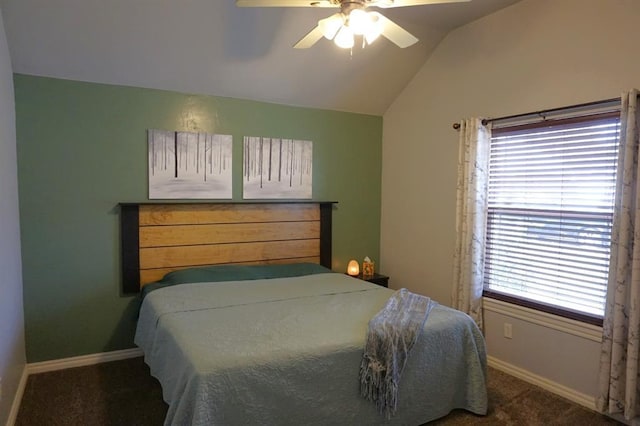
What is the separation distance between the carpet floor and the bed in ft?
0.94

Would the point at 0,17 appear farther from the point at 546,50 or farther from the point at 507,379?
the point at 507,379

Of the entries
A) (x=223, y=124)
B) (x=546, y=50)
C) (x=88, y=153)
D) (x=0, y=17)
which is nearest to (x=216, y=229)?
(x=223, y=124)

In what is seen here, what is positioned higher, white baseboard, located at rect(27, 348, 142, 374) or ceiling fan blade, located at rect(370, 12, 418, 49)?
ceiling fan blade, located at rect(370, 12, 418, 49)

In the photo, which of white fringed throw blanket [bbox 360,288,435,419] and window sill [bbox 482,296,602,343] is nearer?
white fringed throw blanket [bbox 360,288,435,419]

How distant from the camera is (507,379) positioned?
10.1 feet

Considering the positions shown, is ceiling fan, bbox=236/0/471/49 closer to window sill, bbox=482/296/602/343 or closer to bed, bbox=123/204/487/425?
bed, bbox=123/204/487/425

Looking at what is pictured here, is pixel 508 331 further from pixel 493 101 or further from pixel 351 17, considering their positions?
pixel 351 17

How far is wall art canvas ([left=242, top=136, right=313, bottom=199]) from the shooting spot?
3.73m

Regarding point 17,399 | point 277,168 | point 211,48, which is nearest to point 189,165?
point 277,168

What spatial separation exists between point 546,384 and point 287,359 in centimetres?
202

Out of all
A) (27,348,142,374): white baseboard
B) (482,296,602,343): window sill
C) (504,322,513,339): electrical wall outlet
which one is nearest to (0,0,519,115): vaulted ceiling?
(27,348,142,374): white baseboard

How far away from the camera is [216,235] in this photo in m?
3.61

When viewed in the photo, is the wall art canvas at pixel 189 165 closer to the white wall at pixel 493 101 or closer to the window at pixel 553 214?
the white wall at pixel 493 101

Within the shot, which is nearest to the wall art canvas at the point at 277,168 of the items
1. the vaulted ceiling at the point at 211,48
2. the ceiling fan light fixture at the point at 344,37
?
the vaulted ceiling at the point at 211,48
